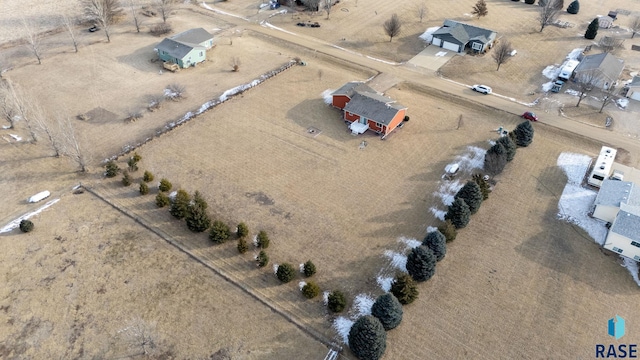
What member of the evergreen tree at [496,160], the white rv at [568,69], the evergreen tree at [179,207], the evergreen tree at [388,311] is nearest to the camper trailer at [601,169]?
the evergreen tree at [496,160]

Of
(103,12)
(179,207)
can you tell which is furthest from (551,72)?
(103,12)

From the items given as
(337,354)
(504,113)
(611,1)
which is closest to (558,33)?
(611,1)

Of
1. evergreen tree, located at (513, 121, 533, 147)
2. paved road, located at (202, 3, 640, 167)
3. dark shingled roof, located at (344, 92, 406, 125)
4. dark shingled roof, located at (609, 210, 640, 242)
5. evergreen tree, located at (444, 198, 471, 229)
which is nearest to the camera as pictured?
dark shingled roof, located at (609, 210, 640, 242)

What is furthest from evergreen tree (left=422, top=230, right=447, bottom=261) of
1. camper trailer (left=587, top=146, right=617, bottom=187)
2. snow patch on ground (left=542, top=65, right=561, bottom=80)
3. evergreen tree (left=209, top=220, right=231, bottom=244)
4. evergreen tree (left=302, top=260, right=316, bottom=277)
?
snow patch on ground (left=542, top=65, right=561, bottom=80)

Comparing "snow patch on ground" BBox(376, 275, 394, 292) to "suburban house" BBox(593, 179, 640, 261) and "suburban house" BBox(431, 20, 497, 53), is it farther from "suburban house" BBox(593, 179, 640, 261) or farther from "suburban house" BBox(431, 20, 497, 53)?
"suburban house" BBox(431, 20, 497, 53)

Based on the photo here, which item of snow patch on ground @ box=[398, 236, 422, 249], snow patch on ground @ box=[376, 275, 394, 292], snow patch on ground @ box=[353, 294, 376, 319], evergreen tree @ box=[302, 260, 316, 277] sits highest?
evergreen tree @ box=[302, 260, 316, 277]

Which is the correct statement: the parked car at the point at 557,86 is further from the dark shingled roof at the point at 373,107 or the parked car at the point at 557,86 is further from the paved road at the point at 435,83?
the dark shingled roof at the point at 373,107

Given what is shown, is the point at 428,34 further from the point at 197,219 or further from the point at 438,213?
the point at 197,219
